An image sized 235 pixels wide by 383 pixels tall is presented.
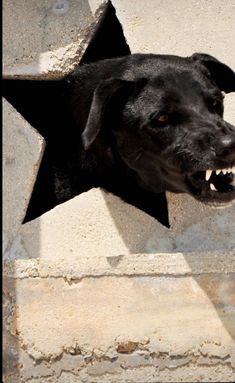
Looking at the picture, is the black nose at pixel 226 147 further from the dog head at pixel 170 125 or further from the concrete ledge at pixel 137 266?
the concrete ledge at pixel 137 266

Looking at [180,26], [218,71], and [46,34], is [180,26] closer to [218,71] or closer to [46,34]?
[218,71]

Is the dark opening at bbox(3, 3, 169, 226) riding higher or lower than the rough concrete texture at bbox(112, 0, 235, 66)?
lower

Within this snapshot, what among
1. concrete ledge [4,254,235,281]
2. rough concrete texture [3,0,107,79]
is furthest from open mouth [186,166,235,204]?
rough concrete texture [3,0,107,79]

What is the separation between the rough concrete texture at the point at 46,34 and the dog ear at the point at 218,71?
2.31 feet

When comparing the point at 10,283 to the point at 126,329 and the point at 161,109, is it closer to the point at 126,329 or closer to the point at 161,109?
the point at 126,329

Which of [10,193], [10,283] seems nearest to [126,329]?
[10,283]

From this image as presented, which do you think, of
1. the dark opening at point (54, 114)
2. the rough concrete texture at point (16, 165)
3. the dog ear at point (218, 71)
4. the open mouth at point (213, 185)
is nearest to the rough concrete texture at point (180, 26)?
the dark opening at point (54, 114)

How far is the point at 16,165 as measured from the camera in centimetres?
468

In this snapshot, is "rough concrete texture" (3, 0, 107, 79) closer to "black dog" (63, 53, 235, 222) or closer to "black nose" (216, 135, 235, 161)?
"black dog" (63, 53, 235, 222)

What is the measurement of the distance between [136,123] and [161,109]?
0.13 meters

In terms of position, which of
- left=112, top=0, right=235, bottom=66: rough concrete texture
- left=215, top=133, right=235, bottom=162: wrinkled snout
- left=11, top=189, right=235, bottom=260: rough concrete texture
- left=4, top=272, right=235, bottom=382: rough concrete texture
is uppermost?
left=215, top=133, right=235, bottom=162: wrinkled snout

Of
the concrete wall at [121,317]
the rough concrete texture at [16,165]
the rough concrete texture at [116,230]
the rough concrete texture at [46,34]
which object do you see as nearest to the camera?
the concrete wall at [121,317]

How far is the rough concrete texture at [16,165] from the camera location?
4.63 m

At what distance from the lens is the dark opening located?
468 centimetres
